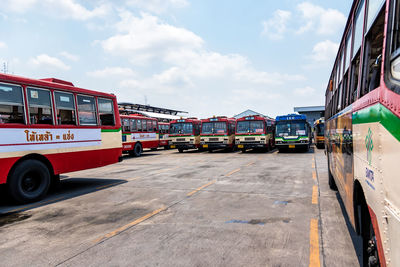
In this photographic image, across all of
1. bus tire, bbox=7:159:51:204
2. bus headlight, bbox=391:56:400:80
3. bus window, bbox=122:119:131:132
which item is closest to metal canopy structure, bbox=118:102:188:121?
bus window, bbox=122:119:131:132

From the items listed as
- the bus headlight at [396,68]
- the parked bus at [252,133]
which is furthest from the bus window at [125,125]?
the bus headlight at [396,68]

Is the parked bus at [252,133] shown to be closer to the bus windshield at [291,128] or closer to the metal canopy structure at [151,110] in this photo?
the bus windshield at [291,128]

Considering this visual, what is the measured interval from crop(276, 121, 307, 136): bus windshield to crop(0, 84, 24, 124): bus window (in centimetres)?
1609

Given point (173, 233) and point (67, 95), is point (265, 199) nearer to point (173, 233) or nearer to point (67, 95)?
point (173, 233)

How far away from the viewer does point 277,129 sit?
772 inches

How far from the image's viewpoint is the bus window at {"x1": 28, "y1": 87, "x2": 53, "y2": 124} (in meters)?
6.98

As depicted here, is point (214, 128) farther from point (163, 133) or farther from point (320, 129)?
point (320, 129)

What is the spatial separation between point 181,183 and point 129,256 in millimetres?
4926

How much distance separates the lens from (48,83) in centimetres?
746

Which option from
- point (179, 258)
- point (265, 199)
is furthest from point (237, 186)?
point (179, 258)

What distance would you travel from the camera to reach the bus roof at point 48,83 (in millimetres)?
6520

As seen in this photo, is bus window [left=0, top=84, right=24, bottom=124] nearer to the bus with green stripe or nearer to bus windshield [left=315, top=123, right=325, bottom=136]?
the bus with green stripe

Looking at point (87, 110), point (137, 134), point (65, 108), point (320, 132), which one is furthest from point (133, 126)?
point (320, 132)

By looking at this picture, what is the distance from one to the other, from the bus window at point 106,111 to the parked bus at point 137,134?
957cm
